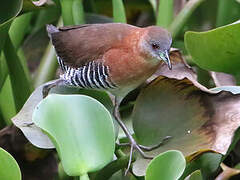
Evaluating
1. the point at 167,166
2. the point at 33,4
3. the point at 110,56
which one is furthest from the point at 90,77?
the point at 167,166

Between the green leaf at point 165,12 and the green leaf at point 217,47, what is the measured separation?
0.32 m

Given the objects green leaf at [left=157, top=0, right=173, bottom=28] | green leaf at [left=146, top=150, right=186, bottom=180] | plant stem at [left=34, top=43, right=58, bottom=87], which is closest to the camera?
green leaf at [left=146, top=150, right=186, bottom=180]

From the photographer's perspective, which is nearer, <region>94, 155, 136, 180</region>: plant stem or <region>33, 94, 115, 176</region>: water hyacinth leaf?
<region>33, 94, 115, 176</region>: water hyacinth leaf

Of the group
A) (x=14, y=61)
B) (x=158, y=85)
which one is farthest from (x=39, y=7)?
(x=158, y=85)

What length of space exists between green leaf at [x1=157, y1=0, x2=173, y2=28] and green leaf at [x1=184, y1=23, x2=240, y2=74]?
0.32 metres

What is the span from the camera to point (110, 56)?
129 centimetres

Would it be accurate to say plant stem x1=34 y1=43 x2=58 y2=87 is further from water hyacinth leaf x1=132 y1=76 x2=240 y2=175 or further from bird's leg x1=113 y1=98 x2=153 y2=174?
water hyacinth leaf x1=132 y1=76 x2=240 y2=175

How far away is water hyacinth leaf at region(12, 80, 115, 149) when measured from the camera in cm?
109

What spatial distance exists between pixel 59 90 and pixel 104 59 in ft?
0.42

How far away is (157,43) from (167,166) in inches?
15.8

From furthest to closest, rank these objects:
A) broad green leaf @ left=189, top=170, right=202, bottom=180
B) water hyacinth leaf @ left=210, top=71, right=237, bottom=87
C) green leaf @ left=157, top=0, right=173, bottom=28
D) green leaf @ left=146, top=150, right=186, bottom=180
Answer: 1. green leaf @ left=157, top=0, right=173, bottom=28
2. water hyacinth leaf @ left=210, top=71, right=237, bottom=87
3. broad green leaf @ left=189, top=170, right=202, bottom=180
4. green leaf @ left=146, top=150, right=186, bottom=180

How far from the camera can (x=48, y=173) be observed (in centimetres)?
137

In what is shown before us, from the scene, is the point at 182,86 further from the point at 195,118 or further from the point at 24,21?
the point at 24,21

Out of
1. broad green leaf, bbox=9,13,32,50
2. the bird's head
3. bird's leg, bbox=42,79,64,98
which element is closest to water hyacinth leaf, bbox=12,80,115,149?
bird's leg, bbox=42,79,64,98
